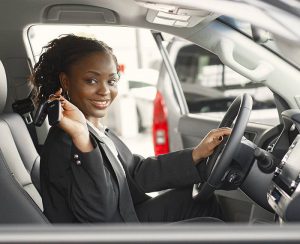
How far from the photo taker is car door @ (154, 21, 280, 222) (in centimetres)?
268

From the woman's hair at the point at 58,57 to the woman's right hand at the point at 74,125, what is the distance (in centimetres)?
37

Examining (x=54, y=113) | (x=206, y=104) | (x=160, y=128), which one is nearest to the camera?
(x=54, y=113)

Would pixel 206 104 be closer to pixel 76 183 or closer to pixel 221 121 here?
pixel 221 121

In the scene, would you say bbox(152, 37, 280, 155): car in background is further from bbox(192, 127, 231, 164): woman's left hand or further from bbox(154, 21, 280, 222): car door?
bbox(192, 127, 231, 164): woman's left hand

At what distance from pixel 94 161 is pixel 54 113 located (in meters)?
0.24

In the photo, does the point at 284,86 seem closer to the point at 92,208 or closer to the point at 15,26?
the point at 92,208

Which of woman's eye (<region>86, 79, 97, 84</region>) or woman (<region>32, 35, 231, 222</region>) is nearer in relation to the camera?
woman (<region>32, 35, 231, 222</region>)

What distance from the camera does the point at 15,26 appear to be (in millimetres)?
2832

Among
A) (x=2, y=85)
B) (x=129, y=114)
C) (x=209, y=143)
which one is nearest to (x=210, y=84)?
(x=129, y=114)

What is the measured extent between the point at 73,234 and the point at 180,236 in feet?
0.71

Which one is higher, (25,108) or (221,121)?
(221,121)

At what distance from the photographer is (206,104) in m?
5.12

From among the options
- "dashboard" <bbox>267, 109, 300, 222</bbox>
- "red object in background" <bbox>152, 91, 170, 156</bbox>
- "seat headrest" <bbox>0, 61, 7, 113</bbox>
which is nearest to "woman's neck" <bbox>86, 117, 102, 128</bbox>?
"seat headrest" <bbox>0, 61, 7, 113</bbox>

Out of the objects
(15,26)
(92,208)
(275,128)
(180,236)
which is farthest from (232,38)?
(180,236)
